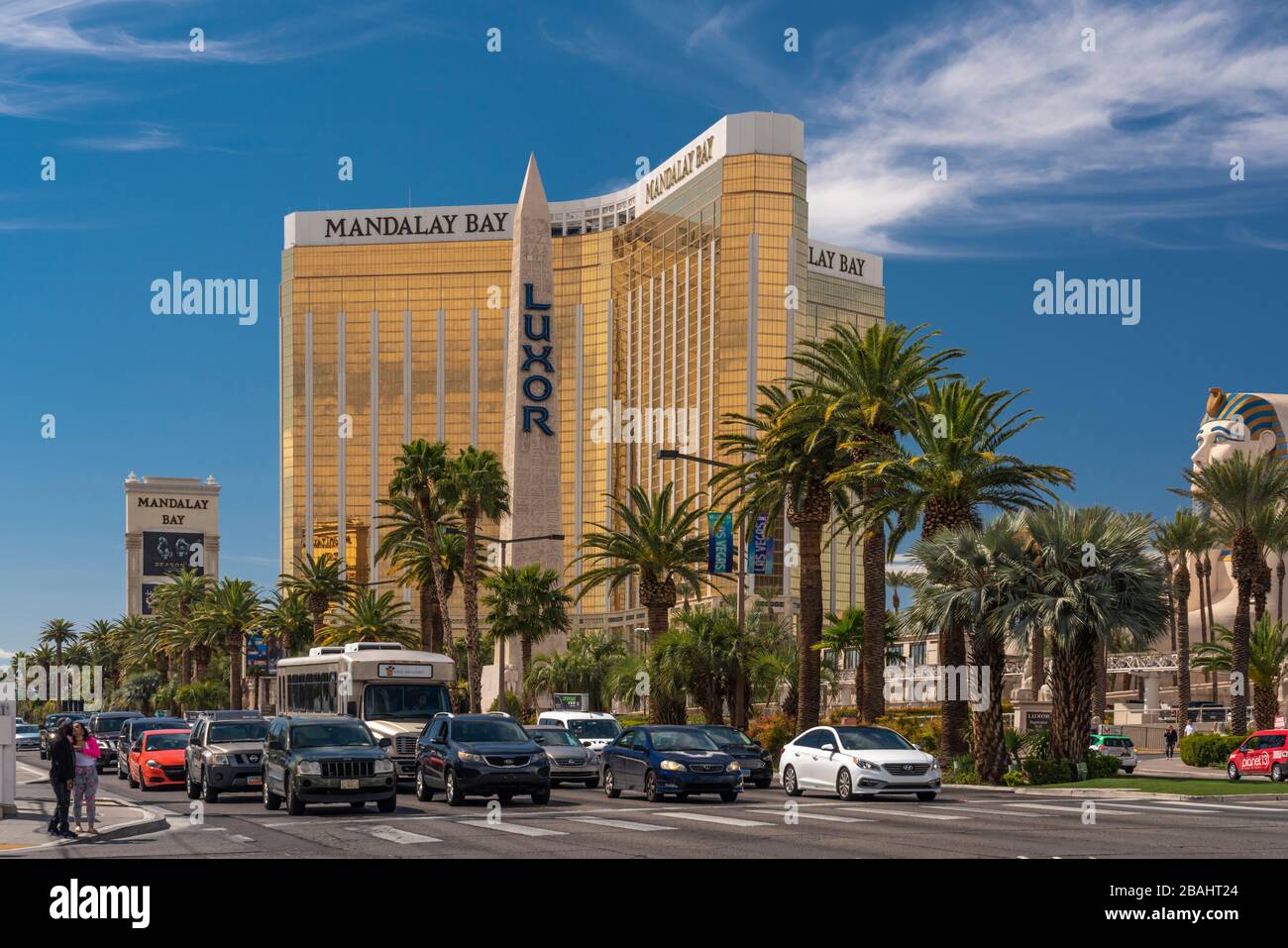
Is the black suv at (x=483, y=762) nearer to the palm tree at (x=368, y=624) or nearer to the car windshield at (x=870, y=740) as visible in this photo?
the car windshield at (x=870, y=740)

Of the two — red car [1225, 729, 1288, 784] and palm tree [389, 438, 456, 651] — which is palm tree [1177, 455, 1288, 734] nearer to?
red car [1225, 729, 1288, 784]

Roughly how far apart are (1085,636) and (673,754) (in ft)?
38.4

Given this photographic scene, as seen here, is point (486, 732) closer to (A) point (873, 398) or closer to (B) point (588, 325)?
(A) point (873, 398)

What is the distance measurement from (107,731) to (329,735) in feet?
101

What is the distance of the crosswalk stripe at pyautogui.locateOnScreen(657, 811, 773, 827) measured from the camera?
2569cm

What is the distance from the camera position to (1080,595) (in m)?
37.0

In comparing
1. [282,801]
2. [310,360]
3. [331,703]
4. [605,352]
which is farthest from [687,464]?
[282,801]

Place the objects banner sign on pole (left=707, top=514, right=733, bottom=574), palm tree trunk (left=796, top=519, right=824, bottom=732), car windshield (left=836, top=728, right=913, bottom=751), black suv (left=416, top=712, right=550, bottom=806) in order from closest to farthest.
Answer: black suv (left=416, top=712, right=550, bottom=806), car windshield (left=836, top=728, right=913, bottom=751), palm tree trunk (left=796, top=519, right=824, bottom=732), banner sign on pole (left=707, top=514, right=733, bottom=574)

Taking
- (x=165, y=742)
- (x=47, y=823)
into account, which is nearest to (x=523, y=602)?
(x=165, y=742)

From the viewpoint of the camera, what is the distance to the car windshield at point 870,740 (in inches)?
1294

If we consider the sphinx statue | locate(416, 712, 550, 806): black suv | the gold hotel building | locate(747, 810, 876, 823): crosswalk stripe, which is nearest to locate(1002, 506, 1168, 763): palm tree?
locate(747, 810, 876, 823): crosswalk stripe

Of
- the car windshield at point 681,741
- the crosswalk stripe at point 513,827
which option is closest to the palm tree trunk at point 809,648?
the car windshield at point 681,741

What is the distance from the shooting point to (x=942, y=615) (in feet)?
127

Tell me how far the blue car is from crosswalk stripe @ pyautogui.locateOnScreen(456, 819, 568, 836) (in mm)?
6439
